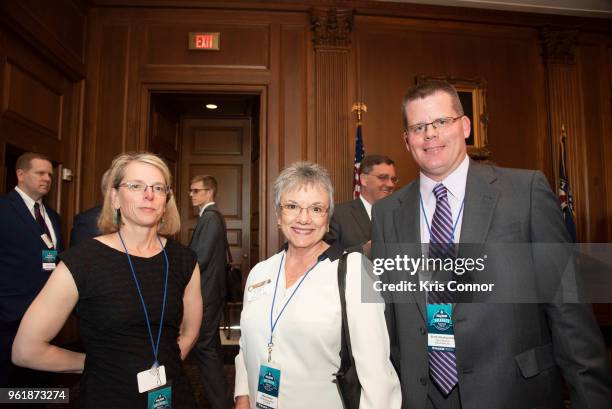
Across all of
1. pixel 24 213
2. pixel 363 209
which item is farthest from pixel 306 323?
pixel 24 213

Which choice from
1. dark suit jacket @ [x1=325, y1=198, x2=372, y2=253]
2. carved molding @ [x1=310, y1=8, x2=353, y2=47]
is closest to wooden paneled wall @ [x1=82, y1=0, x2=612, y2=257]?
carved molding @ [x1=310, y1=8, x2=353, y2=47]

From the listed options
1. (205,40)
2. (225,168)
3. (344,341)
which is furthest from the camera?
(225,168)

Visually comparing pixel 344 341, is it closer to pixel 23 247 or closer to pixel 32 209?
pixel 23 247

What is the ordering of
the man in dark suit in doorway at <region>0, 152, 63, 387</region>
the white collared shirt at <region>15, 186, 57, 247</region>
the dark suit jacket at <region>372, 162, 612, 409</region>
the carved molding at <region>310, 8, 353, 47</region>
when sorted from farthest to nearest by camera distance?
the carved molding at <region>310, 8, 353, 47</region>
the white collared shirt at <region>15, 186, 57, 247</region>
the man in dark suit in doorway at <region>0, 152, 63, 387</region>
the dark suit jacket at <region>372, 162, 612, 409</region>

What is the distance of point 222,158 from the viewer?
6.52 metres

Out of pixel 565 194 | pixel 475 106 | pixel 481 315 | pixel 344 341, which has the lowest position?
pixel 344 341

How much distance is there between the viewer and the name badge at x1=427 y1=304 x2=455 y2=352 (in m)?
1.40

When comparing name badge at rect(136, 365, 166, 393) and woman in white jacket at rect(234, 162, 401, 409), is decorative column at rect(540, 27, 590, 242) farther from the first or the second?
name badge at rect(136, 365, 166, 393)

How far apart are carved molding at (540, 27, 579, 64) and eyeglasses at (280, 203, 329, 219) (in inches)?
211

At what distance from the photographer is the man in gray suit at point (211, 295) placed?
312cm

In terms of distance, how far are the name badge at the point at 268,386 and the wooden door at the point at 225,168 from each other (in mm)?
4744

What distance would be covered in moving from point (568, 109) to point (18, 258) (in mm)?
6365

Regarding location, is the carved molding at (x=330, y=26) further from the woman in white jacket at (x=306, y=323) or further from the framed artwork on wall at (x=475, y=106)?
the woman in white jacket at (x=306, y=323)

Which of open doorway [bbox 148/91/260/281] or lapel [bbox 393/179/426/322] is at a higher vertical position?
open doorway [bbox 148/91/260/281]
